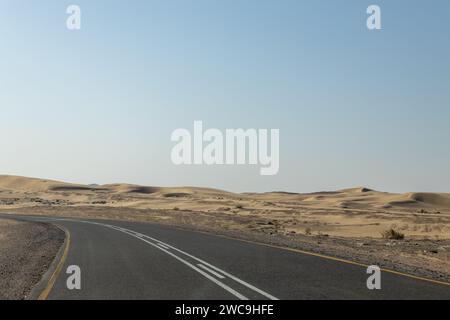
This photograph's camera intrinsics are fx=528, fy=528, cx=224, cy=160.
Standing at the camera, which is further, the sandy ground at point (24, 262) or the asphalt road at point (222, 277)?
the sandy ground at point (24, 262)

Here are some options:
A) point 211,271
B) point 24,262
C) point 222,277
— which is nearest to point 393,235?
point 211,271

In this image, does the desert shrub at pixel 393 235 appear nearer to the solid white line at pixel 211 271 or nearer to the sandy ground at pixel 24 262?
the sandy ground at pixel 24 262

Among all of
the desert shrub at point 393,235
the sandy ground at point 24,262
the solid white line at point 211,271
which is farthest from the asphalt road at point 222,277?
the desert shrub at point 393,235

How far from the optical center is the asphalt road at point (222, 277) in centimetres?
1085

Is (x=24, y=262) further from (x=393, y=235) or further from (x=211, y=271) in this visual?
(x=393, y=235)

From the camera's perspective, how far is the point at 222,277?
1318 centimetres

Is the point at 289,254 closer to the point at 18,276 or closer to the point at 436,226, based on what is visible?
the point at 18,276

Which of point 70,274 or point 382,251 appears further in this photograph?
point 382,251

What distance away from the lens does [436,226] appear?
144 ft

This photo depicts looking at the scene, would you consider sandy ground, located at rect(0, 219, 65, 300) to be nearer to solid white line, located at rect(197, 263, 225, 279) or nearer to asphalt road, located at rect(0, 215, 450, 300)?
asphalt road, located at rect(0, 215, 450, 300)

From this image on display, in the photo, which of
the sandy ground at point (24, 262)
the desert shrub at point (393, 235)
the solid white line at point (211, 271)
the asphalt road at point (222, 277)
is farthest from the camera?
the desert shrub at point (393, 235)

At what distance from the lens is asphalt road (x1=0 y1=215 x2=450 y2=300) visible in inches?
427
